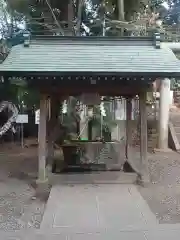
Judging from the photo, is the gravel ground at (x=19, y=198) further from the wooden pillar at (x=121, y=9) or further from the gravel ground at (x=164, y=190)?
the wooden pillar at (x=121, y=9)

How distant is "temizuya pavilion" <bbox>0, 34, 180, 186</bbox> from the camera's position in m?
6.79

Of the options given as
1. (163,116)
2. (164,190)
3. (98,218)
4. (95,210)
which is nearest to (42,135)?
(95,210)

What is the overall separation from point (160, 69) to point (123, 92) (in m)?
1.15

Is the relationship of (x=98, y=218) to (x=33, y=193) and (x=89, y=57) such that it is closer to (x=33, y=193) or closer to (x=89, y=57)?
(x=33, y=193)

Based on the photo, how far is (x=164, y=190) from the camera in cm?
778

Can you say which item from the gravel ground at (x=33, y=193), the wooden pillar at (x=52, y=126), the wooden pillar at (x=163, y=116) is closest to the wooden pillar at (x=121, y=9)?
the wooden pillar at (x=163, y=116)

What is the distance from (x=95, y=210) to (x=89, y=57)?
322cm

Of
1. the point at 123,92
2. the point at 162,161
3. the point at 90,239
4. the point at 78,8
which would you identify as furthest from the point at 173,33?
the point at 90,239

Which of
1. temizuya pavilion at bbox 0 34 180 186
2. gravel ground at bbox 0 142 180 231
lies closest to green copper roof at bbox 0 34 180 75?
temizuya pavilion at bbox 0 34 180 186

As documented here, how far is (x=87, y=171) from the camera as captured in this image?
8758 mm

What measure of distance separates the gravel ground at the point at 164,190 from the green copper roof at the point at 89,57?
8.08 feet

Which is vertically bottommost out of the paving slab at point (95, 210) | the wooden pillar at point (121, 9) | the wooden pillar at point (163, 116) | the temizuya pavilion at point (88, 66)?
the wooden pillar at point (163, 116)

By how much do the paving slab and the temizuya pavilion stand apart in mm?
986

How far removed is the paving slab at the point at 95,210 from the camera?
5117 mm
